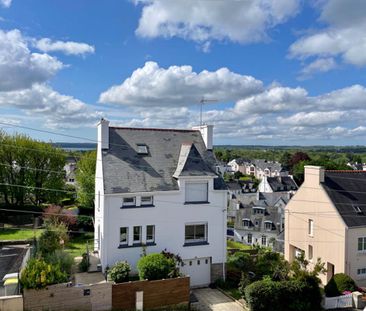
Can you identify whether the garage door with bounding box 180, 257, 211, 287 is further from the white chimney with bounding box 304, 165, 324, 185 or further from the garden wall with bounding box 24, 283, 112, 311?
the white chimney with bounding box 304, 165, 324, 185

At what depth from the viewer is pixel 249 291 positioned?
1875 cm

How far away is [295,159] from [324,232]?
333ft

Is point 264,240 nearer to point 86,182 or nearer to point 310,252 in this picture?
point 310,252

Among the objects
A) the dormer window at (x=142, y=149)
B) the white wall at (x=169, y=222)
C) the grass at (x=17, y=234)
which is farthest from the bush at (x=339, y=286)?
the grass at (x=17, y=234)

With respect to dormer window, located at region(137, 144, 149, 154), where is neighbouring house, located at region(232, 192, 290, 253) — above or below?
below

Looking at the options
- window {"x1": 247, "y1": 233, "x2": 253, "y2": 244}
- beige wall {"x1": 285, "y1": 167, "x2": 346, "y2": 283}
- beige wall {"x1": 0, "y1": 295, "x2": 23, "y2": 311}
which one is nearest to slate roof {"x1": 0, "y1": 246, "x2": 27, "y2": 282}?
beige wall {"x1": 0, "y1": 295, "x2": 23, "y2": 311}

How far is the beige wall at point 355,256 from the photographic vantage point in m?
26.4

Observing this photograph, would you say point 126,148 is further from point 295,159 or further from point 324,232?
point 295,159

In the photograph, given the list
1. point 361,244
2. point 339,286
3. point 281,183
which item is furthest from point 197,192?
point 281,183

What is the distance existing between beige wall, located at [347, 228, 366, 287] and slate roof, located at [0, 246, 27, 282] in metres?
23.2

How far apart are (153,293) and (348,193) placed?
1962 cm

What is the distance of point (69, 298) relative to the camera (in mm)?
16984

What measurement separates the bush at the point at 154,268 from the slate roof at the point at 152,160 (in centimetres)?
439

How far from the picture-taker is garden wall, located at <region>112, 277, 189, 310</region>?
58.4 ft
